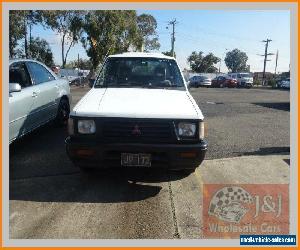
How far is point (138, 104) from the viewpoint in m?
4.79

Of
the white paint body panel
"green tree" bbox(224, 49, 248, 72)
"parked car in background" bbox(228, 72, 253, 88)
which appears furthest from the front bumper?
"green tree" bbox(224, 49, 248, 72)

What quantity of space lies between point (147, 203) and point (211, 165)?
1.72 m

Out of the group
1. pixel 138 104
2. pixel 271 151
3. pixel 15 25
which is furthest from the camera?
pixel 15 25

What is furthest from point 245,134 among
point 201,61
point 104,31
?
point 201,61

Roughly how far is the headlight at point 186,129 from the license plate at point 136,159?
497mm

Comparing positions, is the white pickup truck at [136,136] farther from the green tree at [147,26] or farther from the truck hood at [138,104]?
the green tree at [147,26]

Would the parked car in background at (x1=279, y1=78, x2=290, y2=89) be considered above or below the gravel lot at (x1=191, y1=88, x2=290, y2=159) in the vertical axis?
above

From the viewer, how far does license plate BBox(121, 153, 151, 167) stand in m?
4.45

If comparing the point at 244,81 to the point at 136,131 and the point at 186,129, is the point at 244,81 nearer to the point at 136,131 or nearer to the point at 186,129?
the point at 186,129

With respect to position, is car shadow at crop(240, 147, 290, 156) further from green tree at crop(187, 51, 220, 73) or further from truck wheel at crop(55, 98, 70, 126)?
green tree at crop(187, 51, 220, 73)

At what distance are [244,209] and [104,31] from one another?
30.0 metres

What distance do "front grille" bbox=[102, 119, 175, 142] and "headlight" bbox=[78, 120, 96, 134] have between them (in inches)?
Answer: 5.7

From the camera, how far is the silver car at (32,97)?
580 cm

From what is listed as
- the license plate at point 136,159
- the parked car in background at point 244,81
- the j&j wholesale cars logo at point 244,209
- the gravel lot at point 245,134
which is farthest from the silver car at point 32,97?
the parked car in background at point 244,81
